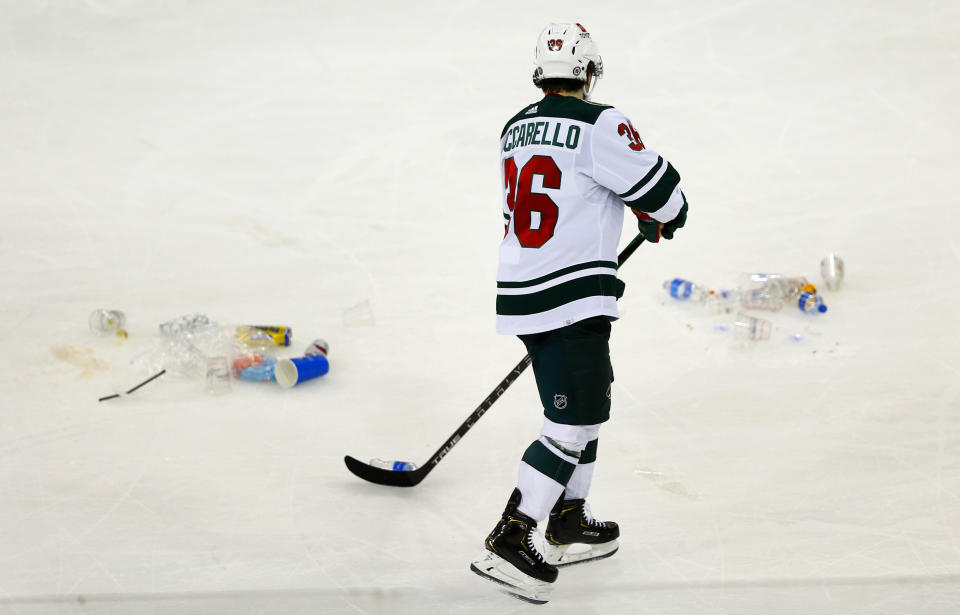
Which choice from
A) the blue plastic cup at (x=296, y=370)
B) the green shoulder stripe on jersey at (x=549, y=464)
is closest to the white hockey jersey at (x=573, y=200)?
the green shoulder stripe on jersey at (x=549, y=464)

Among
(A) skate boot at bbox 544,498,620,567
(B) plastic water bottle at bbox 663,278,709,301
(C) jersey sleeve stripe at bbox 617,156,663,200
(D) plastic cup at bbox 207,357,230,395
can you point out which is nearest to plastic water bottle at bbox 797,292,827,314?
(B) plastic water bottle at bbox 663,278,709,301

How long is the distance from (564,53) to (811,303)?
248 cm

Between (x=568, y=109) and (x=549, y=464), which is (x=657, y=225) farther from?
(x=549, y=464)

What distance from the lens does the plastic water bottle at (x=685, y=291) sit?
4750 mm

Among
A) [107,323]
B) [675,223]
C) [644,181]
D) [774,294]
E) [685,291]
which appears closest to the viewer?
[644,181]

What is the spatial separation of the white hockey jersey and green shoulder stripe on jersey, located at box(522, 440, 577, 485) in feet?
1.05

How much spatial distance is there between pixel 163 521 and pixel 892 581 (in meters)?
2.14

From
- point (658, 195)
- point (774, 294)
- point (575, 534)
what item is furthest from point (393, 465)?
point (774, 294)

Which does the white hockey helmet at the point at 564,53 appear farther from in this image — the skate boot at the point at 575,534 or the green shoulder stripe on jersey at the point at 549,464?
the skate boot at the point at 575,534

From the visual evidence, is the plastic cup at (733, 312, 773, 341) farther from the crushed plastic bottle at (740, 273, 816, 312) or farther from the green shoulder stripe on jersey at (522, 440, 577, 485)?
the green shoulder stripe on jersey at (522, 440, 577, 485)

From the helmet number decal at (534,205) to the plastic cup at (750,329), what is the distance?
6.86 feet

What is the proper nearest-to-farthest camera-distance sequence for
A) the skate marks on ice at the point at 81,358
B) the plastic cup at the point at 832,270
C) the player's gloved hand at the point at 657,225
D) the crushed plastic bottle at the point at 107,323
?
the player's gloved hand at the point at 657,225, the skate marks on ice at the point at 81,358, the crushed plastic bottle at the point at 107,323, the plastic cup at the point at 832,270

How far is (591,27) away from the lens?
8.15 m

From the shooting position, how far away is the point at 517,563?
258 centimetres
